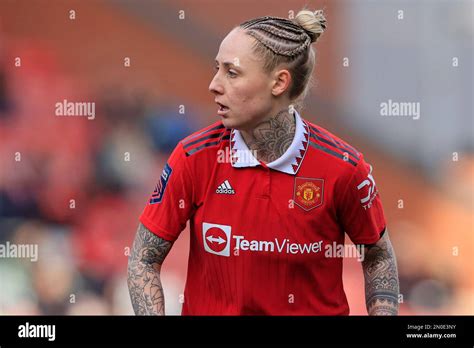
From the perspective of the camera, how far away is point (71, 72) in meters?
4.71

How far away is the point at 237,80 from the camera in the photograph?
96.2 inches

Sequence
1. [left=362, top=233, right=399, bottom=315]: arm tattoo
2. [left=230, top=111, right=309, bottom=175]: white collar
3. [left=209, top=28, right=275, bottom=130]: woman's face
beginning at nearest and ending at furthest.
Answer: [left=209, top=28, right=275, bottom=130]: woman's face → [left=230, top=111, right=309, bottom=175]: white collar → [left=362, top=233, right=399, bottom=315]: arm tattoo

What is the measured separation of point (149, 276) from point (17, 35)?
2.78 meters

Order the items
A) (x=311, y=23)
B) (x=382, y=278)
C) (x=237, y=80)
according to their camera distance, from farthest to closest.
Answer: (x=382, y=278), (x=311, y=23), (x=237, y=80)

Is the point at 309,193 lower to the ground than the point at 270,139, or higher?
lower

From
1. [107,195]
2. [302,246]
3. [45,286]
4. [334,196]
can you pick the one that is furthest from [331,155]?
[45,286]

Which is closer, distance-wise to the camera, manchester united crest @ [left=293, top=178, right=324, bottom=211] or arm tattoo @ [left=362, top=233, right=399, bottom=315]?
manchester united crest @ [left=293, top=178, right=324, bottom=211]

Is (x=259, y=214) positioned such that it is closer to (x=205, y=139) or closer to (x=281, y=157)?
(x=281, y=157)

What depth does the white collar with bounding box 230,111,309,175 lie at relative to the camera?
2.54m

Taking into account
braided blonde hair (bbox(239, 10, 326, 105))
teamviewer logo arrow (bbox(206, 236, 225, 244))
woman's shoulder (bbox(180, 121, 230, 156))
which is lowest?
teamviewer logo arrow (bbox(206, 236, 225, 244))

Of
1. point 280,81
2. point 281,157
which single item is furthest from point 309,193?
point 280,81

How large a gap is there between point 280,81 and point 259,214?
1.51 ft

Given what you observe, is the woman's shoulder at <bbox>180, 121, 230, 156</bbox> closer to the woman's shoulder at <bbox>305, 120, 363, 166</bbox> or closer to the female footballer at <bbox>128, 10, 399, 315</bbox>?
the female footballer at <bbox>128, 10, 399, 315</bbox>

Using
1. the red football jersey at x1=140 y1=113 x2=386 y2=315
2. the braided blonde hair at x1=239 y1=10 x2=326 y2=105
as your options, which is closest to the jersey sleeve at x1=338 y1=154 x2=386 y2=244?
the red football jersey at x1=140 y1=113 x2=386 y2=315
